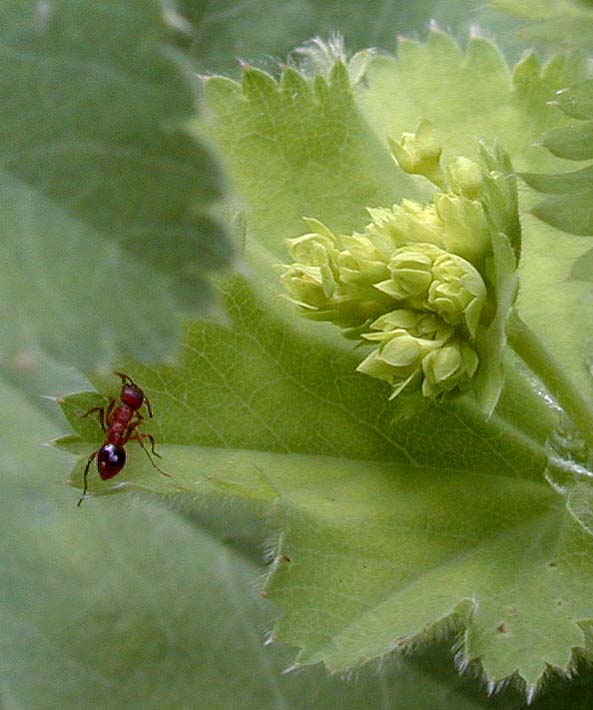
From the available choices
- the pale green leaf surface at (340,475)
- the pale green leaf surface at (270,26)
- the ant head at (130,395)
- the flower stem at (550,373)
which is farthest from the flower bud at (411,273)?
the pale green leaf surface at (270,26)

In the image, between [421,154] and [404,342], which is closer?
[404,342]

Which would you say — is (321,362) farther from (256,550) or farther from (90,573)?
(90,573)

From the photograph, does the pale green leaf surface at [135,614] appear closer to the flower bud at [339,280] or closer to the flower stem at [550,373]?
the flower stem at [550,373]

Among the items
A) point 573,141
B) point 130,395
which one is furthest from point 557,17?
point 130,395

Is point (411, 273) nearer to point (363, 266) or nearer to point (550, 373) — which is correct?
point (363, 266)

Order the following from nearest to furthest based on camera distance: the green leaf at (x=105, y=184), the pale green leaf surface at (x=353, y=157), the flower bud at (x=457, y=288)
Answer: the green leaf at (x=105, y=184)
the flower bud at (x=457, y=288)
the pale green leaf surface at (x=353, y=157)
